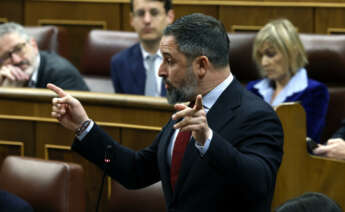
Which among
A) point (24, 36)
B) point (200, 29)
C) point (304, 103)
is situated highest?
point (200, 29)

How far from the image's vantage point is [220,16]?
207 centimetres

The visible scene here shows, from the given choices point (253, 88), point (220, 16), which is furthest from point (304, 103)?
point (220, 16)

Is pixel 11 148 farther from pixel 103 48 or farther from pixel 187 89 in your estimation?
pixel 187 89

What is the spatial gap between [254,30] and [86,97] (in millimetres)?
826

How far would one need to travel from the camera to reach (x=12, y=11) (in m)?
2.30

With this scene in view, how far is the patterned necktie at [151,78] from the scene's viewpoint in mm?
1715

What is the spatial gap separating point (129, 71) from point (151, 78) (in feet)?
0.19

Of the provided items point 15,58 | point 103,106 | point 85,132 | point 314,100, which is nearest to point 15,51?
point 15,58

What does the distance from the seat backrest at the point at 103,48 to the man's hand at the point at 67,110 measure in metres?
0.98

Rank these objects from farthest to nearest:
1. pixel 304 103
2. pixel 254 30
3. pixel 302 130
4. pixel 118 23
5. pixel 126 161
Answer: pixel 118 23 → pixel 254 30 → pixel 304 103 → pixel 302 130 → pixel 126 161

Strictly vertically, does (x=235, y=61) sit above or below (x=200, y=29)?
below

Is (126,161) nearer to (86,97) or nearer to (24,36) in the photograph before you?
(86,97)

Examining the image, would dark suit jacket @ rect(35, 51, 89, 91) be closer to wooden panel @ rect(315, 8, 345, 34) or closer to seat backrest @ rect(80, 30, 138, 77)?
seat backrest @ rect(80, 30, 138, 77)

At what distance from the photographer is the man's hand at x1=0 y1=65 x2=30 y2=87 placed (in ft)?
5.41
